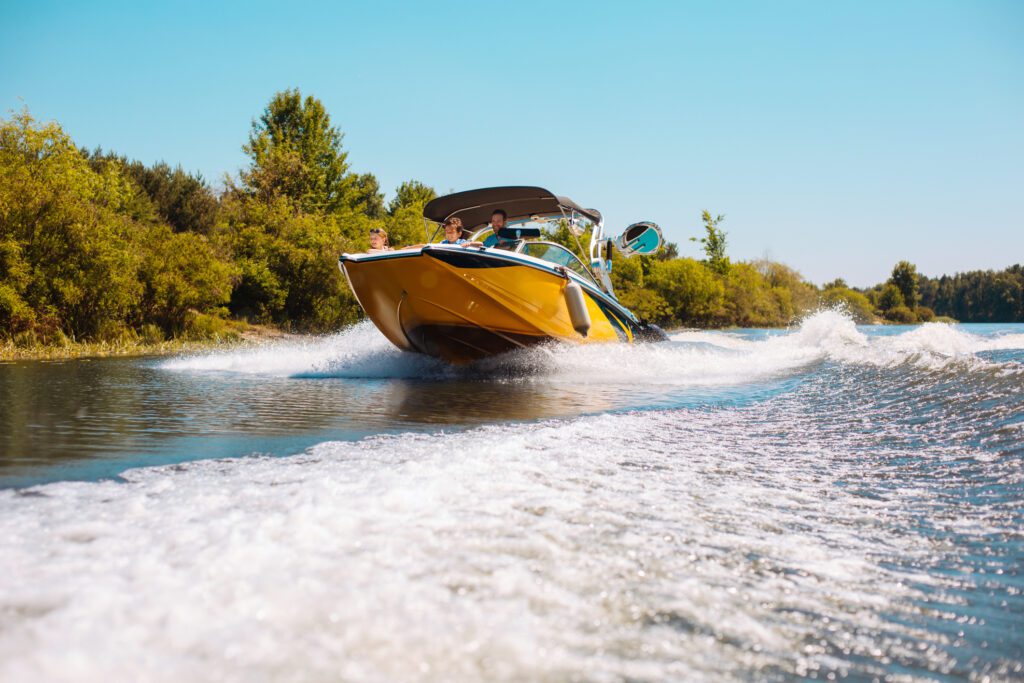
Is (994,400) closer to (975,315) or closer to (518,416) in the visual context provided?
(518,416)

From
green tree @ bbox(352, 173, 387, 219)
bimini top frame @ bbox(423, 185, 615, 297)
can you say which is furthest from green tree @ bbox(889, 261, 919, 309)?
bimini top frame @ bbox(423, 185, 615, 297)

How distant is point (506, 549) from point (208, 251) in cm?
2255

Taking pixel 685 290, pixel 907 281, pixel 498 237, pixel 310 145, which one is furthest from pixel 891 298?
pixel 498 237

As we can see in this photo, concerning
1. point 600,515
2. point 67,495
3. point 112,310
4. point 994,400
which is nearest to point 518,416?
point 600,515

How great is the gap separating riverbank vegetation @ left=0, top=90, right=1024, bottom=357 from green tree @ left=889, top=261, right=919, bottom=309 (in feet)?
78.6

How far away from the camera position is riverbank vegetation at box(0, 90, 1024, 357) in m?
15.2

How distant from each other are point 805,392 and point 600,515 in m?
6.36

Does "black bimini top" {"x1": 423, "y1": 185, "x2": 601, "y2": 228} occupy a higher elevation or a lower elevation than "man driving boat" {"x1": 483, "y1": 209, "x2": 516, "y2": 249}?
higher

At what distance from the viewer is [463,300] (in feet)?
30.6

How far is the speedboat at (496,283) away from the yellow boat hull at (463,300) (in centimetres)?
1

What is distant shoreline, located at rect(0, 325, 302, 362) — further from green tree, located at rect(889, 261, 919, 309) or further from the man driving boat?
green tree, located at rect(889, 261, 919, 309)

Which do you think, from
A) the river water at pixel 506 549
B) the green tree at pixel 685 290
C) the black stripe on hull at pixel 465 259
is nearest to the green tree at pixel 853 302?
the green tree at pixel 685 290

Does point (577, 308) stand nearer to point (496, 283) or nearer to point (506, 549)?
point (496, 283)

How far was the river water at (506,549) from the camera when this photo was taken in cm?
157
